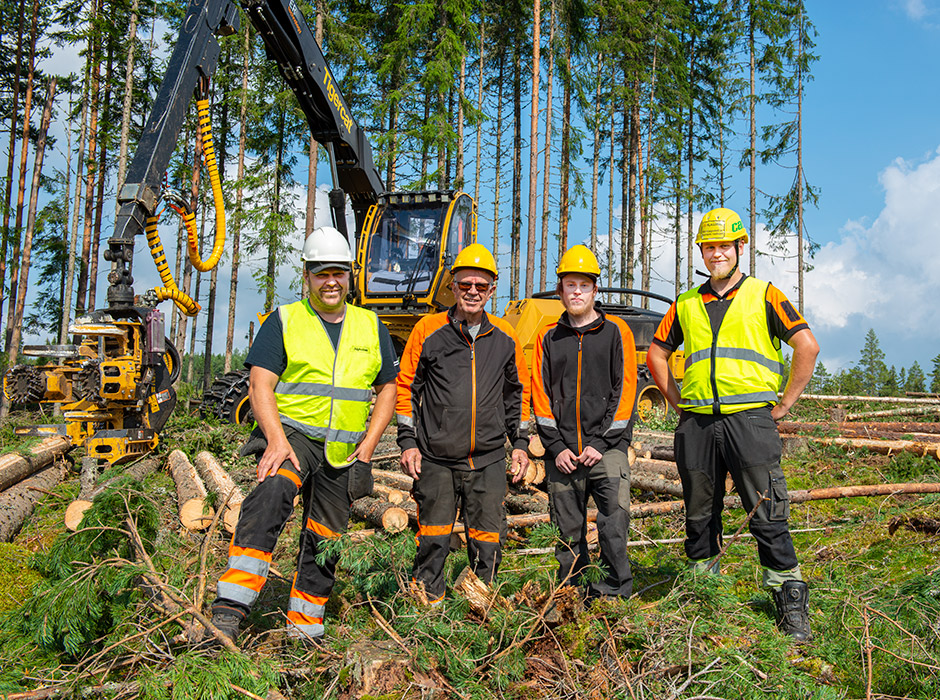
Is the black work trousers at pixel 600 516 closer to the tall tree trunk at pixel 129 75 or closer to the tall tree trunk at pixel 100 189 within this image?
the tall tree trunk at pixel 129 75

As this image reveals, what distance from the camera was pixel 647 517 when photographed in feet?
19.6

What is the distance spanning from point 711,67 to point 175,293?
1052 inches

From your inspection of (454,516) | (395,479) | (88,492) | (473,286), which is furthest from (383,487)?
(473,286)

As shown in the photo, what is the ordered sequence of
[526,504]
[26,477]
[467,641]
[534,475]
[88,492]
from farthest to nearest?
[26,477]
[534,475]
[526,504]
[88,492]
[467,641]

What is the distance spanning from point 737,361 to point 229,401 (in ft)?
25.3

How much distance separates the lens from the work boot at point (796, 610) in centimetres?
338

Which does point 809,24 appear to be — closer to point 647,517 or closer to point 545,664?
point 647,517

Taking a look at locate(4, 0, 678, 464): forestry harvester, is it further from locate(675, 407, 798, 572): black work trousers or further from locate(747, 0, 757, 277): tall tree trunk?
locate(747, 0, 757, 277): tall tree trunk

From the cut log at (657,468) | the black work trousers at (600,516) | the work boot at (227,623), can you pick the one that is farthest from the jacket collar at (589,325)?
the cut log at (657,468)

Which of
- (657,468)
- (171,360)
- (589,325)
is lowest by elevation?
(657,468)

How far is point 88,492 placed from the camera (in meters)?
5.85

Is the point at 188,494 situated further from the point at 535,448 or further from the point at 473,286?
the point at 473,286

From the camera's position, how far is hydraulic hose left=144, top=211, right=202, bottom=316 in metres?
6.41

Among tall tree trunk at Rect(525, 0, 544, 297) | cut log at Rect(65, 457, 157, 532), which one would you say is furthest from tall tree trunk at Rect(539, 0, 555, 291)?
cut log at Rect(65, 457, 157, 532)
